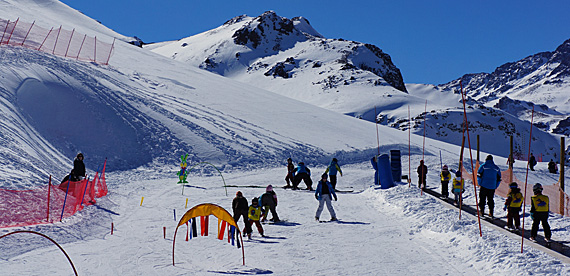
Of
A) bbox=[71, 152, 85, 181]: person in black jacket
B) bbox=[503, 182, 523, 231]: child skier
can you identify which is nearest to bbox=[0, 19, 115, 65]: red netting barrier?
bbox=[71, 152, 85, 181]: person in black jacket

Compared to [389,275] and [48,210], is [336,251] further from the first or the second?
[48,210]

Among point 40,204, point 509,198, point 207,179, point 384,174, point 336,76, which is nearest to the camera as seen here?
point 509,198

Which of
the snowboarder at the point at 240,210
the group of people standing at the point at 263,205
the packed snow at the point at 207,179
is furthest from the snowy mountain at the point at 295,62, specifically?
the snowboarder at the point at 240,210

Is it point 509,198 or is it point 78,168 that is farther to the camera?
point 78,168

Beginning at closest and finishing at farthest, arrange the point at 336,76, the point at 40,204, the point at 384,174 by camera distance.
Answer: the point at 40,204
the point at 384,174
the point at 336,76

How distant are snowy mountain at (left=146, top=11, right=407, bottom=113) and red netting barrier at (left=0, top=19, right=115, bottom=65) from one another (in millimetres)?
62109

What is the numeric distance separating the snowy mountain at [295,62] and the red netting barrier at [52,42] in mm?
62109

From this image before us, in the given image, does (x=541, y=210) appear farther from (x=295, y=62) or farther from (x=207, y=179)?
(x=295, y=62)

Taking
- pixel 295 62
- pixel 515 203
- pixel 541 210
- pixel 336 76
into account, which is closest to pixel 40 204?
pixel 515 203

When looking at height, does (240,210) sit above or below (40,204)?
above

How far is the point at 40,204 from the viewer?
1441 cm

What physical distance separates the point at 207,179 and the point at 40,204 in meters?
12.5

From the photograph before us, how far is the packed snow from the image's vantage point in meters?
10.5

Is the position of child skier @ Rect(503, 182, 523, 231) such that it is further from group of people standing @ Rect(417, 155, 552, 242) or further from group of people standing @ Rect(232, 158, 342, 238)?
group of people standing @ Rect(232, 158, 342, 238)
